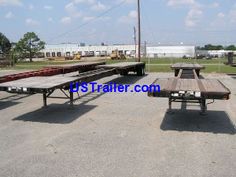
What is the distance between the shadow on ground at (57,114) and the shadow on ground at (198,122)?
229 centimetres

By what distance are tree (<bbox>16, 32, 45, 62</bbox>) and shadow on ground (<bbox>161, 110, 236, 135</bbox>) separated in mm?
63521

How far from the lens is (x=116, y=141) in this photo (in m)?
5.33

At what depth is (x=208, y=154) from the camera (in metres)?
4.66

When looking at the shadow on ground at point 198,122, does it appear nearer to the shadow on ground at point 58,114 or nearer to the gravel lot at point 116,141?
the gravel lot at point 116,141

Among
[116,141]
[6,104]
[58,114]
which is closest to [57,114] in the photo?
[58,114]

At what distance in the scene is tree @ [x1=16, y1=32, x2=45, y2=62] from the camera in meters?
67.9

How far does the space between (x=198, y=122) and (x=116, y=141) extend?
2.31 meters

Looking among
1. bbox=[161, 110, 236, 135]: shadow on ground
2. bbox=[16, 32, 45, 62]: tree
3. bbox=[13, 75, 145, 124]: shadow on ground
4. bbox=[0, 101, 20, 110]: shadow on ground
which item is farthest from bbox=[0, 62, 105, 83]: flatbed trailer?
bbox=[16, 32, 45, 62]: tree

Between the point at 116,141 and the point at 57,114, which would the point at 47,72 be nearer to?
the point at 57,114

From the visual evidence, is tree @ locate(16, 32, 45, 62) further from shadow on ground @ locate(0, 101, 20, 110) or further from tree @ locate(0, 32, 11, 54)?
shadow on ground @ locate(0, 101, 20, 110)

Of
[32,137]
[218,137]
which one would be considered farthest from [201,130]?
[32,137]

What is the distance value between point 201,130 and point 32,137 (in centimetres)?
344

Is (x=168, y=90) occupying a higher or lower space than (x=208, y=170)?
higher

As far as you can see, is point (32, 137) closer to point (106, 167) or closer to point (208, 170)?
point (106, 167)
